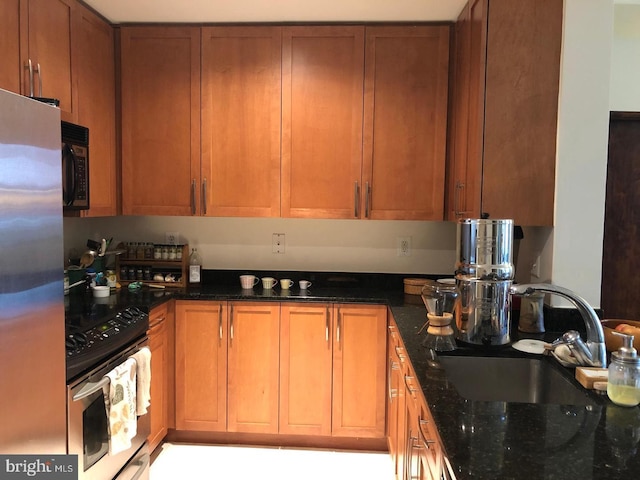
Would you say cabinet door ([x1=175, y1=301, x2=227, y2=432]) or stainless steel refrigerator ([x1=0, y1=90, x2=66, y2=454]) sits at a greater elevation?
stainless steel refrigerator ([x1=0, y1=90, x2=66, y2=454])

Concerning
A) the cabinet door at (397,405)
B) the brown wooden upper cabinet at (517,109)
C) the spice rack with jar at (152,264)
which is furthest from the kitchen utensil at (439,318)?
the spice rack with jar at (152,264)

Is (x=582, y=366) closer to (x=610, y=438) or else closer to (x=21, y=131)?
(x=610, y=438)

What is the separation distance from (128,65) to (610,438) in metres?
3.05

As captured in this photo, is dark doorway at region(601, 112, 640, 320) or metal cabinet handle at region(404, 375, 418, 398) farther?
dark doorway at region(601, 112, 640, 320)

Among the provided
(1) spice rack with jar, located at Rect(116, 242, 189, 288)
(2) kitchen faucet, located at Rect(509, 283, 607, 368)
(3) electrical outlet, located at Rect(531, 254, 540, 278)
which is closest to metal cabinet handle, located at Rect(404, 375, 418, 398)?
(2) kitchen faucet, located at Rect(509, 283, 607, 368)

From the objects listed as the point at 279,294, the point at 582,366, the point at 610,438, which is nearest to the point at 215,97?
the point at 279,294

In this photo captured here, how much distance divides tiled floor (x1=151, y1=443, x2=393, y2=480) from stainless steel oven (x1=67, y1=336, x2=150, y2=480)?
1.22 ft

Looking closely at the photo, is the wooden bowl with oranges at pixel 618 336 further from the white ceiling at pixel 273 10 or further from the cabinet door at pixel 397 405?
the white ceiling at pixel 273 10

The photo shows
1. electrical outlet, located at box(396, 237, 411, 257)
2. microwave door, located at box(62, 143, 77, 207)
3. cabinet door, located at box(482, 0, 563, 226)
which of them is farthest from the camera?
electrical outlet, located at box(396, 237, 411, 257)

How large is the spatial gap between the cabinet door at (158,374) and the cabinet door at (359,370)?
3.19ft

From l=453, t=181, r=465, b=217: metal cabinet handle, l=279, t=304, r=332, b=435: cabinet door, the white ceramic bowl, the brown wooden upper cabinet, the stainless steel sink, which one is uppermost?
the brown wooden upper cabinet

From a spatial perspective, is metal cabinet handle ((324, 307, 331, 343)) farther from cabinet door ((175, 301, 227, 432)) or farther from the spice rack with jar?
the spice rack with jar

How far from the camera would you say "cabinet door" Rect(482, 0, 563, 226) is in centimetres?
219

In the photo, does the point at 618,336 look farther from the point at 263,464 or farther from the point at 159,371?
the point at 159,371
